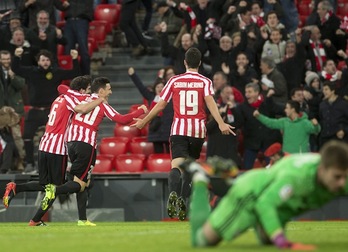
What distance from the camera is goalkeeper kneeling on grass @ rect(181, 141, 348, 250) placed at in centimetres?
752

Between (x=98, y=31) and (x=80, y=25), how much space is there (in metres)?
2.03

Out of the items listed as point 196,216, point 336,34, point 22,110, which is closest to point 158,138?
point 22,110

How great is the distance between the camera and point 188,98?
1399 cm

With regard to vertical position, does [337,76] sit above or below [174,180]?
above

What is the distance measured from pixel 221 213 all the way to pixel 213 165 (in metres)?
0.38

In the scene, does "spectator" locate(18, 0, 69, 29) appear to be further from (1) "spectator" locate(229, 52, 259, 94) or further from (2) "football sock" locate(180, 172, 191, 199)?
(2) "football sock" locate(180, 172, 191, 199)

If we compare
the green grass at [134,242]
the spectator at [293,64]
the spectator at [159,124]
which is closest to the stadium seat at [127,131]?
the spectator at [159,124]

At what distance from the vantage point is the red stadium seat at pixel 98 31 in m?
23.0

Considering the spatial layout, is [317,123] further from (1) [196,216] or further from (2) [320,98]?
(1) [196,216]

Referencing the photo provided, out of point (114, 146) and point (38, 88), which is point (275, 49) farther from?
point (38, 88)

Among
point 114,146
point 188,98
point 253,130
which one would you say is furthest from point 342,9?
point 188,98

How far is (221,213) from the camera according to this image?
7.89m

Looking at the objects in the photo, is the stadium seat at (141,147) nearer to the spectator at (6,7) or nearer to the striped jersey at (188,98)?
the spectator at (6,7)

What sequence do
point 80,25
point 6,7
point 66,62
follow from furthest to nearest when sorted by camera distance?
point 6,7 → point 66,62 → point 80,25
